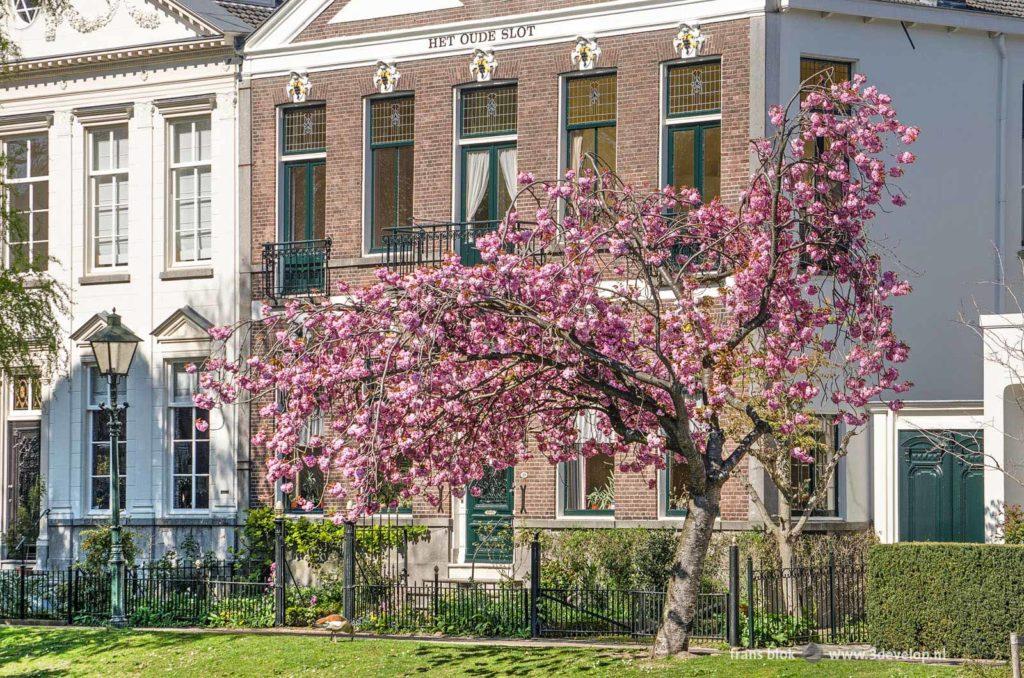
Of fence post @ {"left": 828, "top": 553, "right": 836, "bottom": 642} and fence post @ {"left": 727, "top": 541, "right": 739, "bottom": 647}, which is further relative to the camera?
fence post @ {"left": 828, "top": 553, "right": 836, "bottom": 642}

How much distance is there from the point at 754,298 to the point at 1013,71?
36.0 feet

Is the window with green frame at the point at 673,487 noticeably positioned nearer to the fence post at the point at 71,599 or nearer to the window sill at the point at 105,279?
the fence post at the point at 71,599

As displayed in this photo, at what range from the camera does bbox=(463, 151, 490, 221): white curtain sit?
3003 centimetres

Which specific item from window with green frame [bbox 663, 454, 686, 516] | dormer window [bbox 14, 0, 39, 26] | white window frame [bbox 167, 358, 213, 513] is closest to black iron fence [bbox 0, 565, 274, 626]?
white window frame [bbox 167, 358, 213, 513]

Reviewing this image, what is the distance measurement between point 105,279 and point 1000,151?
52.2ft

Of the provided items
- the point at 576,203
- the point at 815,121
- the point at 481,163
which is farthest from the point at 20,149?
the point at 815,121

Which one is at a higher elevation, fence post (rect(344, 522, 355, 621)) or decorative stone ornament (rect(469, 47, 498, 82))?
decorative stone ornament (rect(469, 47, 498, 82))

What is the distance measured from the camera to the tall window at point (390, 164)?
30.8m

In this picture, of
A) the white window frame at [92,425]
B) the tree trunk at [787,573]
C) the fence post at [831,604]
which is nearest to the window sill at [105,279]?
the white window frame at [92,425]

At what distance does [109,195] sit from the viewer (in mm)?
33594

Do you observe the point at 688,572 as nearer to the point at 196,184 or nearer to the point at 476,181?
the point at 476,181

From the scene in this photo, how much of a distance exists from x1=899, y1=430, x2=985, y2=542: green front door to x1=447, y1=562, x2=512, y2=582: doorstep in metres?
6.47

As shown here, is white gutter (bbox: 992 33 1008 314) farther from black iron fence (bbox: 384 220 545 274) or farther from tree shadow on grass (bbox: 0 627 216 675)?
tree shadow on grass (bbox: 0 627 216 675)

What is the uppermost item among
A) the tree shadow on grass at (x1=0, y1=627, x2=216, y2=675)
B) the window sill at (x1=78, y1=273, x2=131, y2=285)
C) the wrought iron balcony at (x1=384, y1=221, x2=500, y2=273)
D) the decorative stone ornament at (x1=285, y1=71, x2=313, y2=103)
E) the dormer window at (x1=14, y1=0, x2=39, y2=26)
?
the dormer window at (x1=14, y1=0, x2=39, y2=26)
